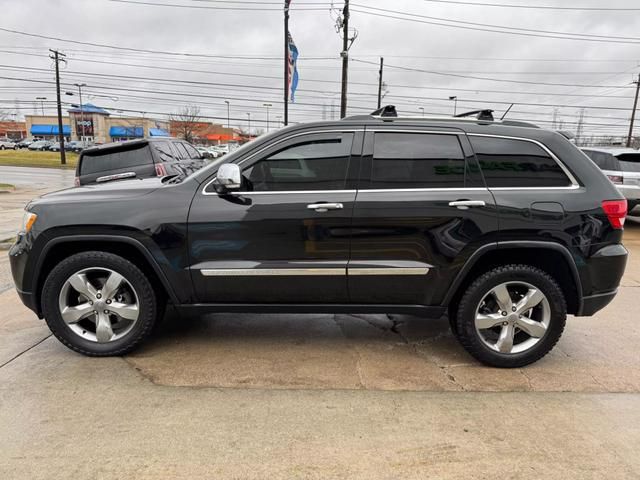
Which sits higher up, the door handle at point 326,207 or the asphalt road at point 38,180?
the door handle at point 326,207

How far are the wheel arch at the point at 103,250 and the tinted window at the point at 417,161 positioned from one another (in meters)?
1.73

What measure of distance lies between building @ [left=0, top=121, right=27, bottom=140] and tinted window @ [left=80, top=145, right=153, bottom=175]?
117540 millimetres

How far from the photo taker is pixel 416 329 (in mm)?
4395

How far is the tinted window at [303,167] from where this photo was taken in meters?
3.48

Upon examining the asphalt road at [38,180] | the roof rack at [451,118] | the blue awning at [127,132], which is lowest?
the asphalt road at [38,180]

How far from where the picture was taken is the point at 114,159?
8.47 metres

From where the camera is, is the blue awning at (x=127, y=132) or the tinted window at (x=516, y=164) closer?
the tinted window at (x=516, y=164)

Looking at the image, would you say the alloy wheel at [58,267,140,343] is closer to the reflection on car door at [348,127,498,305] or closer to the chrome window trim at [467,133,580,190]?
the reflection on car door at [348,127,498,305]

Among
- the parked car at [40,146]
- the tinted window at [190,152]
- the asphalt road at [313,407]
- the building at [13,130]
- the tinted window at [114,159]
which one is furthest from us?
the building at [13,130]

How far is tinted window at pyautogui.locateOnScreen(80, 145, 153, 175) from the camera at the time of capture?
8406 mm

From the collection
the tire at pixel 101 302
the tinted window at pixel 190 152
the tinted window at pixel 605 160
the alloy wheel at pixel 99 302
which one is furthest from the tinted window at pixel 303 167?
the tinted window at pixel 605 160

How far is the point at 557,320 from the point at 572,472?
4.21 ft

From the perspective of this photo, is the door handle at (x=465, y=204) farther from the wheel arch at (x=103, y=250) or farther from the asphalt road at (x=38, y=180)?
the asphalt road at (x=38, y=180)

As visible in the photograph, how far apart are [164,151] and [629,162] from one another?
Result: 31.5 feet
